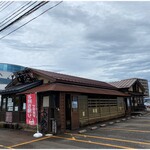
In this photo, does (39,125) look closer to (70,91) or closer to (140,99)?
(70,91)

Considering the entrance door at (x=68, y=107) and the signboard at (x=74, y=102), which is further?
the entrance door at (x=68, y=107)

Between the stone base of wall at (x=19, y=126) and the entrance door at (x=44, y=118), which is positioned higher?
the entrance door at (x=44, y=118)

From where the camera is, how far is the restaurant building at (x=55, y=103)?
11.7 metres

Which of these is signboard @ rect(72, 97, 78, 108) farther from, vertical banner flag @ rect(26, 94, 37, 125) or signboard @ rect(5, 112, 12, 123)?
signboard @ rect(5, 112, 12, 123)

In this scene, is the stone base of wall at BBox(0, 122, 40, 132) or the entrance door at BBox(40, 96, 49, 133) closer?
the entrance door at BBox(40, 96, 49, 133)

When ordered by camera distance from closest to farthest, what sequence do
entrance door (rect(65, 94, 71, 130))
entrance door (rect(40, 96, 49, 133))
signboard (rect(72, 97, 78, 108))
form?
entrance door (rect(40, 96, 49, 133))
signboard (rect(72, 97, 78, 108))
entrance door (rect(65, 94, 71, 130))

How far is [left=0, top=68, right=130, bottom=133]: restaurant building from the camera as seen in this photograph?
38.2 ft

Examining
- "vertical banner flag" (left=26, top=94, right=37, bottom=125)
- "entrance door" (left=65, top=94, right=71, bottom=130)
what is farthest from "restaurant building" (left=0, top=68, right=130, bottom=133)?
"vertical banner flag" (left=26, top=94, right=37, bottom=125)

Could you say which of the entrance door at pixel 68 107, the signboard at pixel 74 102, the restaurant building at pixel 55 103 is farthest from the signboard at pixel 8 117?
the signboard at pixel 74 102

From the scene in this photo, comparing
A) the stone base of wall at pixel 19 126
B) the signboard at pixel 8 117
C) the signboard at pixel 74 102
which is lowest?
the stone base of wall at pixel 19 126

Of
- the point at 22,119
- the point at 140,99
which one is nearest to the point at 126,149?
the point at 22,119

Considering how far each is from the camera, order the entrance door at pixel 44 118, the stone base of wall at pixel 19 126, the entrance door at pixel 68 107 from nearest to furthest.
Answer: the entrance door at pixel 44 118
the stone base of wall at pixel 19 126
the entrance door at pixel 68 107

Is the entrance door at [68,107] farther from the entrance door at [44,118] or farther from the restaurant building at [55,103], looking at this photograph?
the entrance door at [44,118]

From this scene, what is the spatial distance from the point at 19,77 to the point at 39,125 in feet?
19.5
